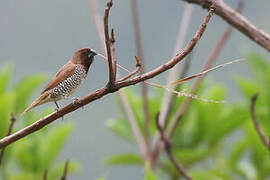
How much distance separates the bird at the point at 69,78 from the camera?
3.88 feet

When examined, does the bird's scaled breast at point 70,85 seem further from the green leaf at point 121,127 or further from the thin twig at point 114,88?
the green leaf at point 121,127

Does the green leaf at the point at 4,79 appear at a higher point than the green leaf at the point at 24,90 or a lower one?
higher

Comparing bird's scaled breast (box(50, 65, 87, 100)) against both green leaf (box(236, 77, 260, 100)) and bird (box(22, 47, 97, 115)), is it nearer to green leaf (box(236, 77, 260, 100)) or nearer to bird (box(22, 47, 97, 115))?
bird (box(22, 47, 97, 115))

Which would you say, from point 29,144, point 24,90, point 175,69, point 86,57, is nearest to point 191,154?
point 175,69

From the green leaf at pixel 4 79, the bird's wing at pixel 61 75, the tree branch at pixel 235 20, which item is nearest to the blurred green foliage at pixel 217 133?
the green leaf at pixel 4 79

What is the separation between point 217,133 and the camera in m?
2.49

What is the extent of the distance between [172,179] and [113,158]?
14.4 inches

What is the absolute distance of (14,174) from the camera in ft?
8.04

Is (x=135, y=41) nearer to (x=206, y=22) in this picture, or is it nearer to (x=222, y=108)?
(x=222, y=108)

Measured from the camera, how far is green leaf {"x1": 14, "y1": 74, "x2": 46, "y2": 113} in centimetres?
251

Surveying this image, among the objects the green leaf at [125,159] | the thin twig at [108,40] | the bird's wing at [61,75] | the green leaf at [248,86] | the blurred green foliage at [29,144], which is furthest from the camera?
the green leaf at [125,159]

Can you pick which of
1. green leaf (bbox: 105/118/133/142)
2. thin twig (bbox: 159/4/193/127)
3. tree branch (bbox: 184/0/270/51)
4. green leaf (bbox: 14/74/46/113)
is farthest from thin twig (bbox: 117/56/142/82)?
green leaf (bbox: 105/118/133/142)

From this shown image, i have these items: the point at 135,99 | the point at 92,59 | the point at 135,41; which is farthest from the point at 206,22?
the point at 135,99

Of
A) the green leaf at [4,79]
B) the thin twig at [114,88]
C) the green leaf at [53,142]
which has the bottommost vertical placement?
the green leaf at [53,142]
